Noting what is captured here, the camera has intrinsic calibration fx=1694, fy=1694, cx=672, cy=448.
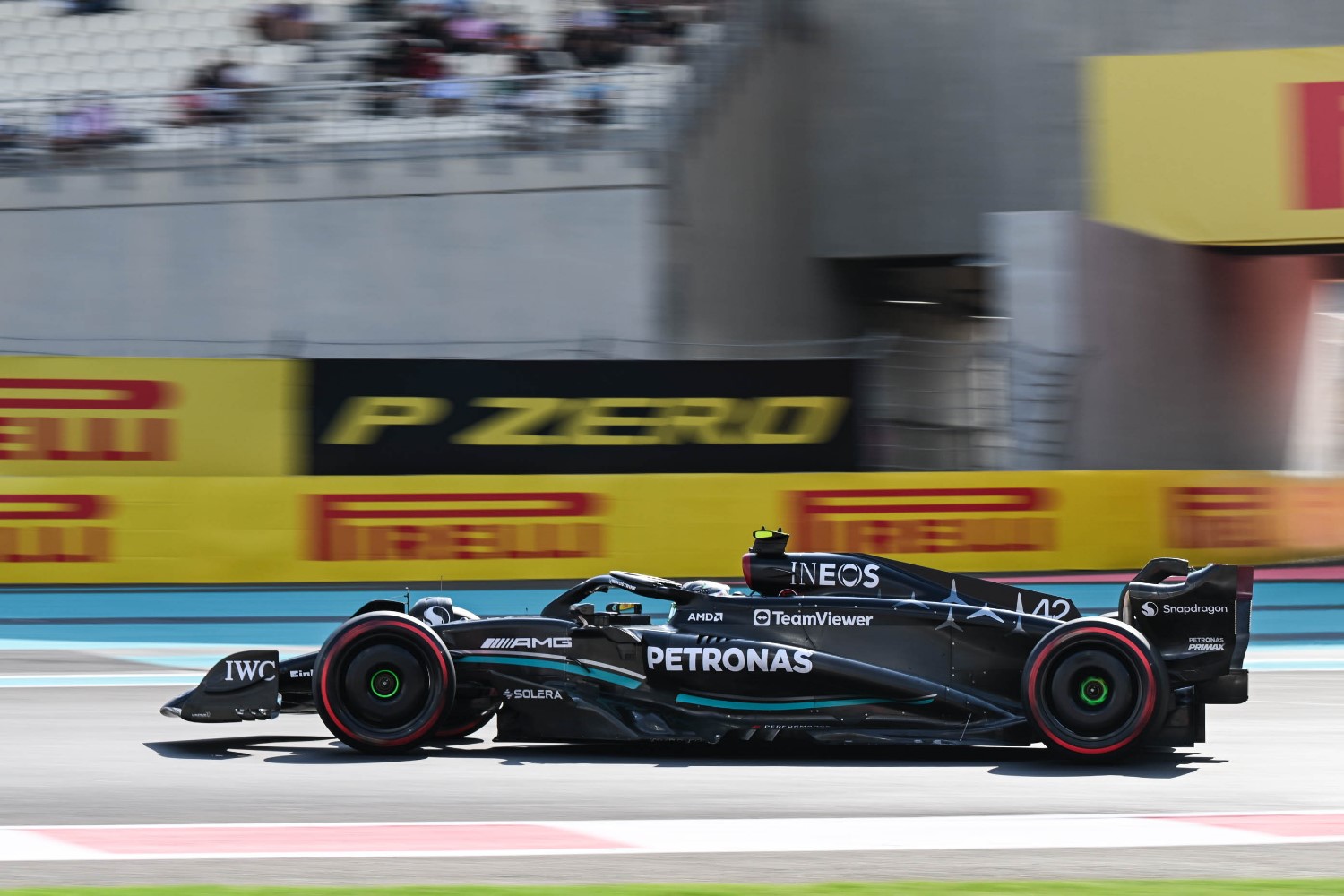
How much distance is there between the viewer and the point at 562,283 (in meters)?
15.6

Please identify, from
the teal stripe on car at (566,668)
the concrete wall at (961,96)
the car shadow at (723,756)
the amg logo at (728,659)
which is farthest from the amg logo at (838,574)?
the concrete wall at (961,96)

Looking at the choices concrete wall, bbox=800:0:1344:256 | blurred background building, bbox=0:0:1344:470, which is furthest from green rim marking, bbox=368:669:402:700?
concrete wall, bbox=800:0:1344:256

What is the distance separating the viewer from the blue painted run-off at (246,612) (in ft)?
36.1

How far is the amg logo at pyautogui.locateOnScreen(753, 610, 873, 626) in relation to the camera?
6.41 metres

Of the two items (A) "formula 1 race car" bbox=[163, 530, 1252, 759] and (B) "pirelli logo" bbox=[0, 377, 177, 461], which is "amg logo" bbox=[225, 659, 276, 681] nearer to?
(A) "formula 1 race car" bbox=[163, 530, 1252, 759]

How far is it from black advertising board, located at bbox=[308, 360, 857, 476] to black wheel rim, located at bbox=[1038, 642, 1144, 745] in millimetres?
6317

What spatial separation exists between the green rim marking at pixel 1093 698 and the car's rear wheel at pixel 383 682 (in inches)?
92.5

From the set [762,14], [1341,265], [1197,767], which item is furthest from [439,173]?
[1341,265]

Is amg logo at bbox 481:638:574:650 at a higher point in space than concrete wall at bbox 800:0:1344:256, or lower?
lower

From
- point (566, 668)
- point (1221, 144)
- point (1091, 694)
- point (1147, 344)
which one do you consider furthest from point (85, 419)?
point (1221, 144)

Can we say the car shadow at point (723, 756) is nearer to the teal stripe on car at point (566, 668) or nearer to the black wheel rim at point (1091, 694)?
the black wheel rim at point (1091, 694)

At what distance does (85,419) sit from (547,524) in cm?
339

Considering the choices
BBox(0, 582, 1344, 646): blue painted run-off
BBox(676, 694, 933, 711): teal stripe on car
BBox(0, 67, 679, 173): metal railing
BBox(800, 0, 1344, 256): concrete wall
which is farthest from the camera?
BBox(800, 0, 1344, 256): concrete wall

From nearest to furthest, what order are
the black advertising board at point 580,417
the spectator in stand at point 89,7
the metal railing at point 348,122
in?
1. the black advertising board at point 580,417
2. the metal railing at point 348,122
3. the spectator in stand at point 89,7
